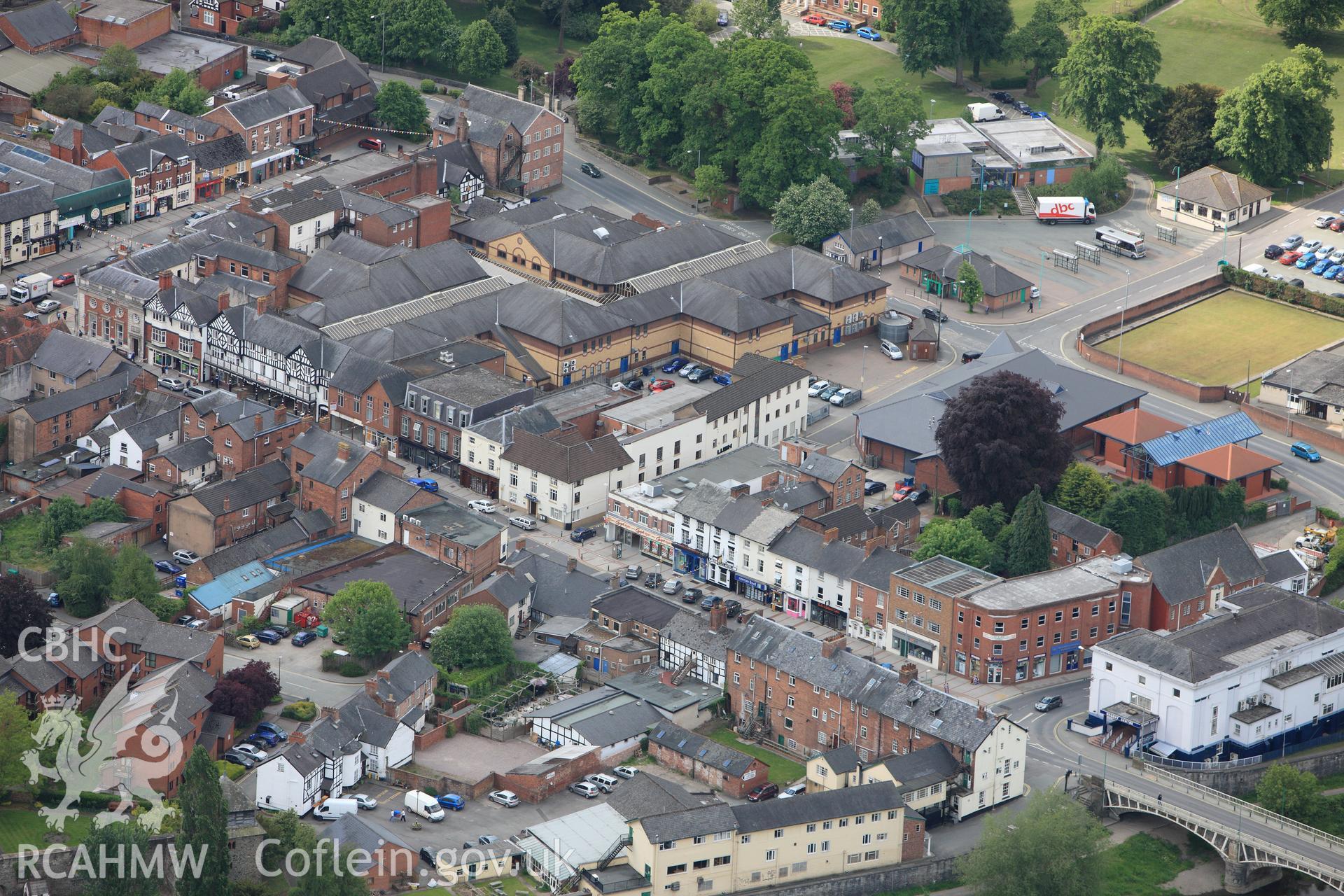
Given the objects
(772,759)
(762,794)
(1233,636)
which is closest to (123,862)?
(762,794)

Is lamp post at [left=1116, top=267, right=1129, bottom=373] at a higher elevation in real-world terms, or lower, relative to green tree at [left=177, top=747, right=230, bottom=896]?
lower

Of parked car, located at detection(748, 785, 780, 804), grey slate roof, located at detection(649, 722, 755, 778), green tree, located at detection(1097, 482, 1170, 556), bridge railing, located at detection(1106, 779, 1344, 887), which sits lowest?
bridge railing, located at detection(1106, 779, 1344, 887)

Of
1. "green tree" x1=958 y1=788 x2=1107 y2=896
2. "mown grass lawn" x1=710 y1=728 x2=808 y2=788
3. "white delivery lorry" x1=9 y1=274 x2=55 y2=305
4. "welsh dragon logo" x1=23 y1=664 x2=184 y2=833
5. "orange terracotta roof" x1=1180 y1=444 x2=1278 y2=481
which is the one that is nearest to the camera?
"green tree" x1=958 y1=788 x2=1107 y2=896

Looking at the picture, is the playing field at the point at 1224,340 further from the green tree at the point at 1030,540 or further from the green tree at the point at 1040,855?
the green tree at the point at 1040,855

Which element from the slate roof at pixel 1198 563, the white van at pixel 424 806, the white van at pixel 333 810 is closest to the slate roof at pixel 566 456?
the white van at pixel 424 806

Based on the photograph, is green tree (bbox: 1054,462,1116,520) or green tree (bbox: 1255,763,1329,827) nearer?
green tree (bbox: 1255,763,1329,827)

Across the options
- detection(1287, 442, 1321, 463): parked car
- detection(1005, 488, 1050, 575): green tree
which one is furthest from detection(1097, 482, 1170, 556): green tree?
detection(1287, 442, 1321, 463): parked car

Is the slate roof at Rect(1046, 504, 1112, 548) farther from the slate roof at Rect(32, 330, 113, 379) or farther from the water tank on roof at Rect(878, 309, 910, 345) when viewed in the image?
the slate roof at Rect(32, 330, 113, 379)
